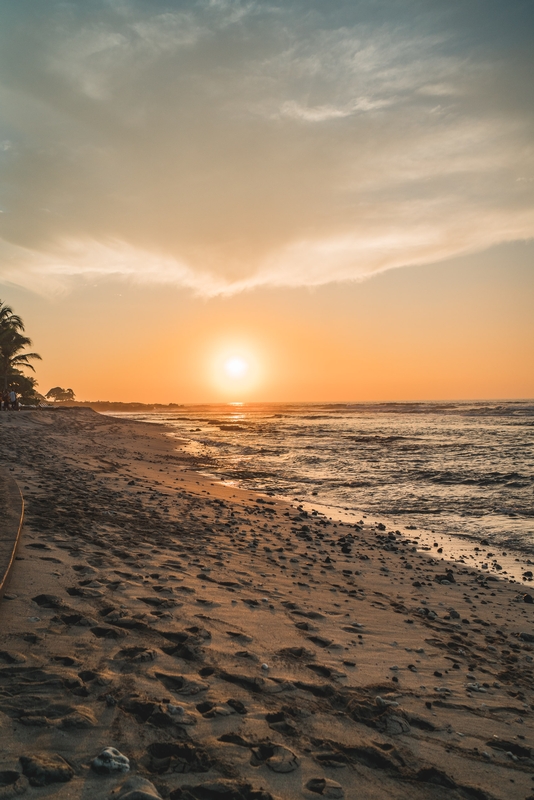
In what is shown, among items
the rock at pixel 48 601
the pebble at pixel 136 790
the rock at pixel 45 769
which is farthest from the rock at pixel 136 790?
the rock at pixel 48 601

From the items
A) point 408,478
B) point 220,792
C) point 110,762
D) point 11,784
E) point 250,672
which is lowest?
point 408,478

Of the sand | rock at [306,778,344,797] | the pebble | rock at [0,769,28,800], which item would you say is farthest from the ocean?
rock at [0,769,28,800]

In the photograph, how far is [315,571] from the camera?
317 inches

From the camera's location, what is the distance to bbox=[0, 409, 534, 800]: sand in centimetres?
297

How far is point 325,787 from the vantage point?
295 centimetres

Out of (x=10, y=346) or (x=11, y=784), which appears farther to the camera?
(x=10, y=346)

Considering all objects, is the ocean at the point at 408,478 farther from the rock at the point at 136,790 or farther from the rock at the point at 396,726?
the rock at the point at 136,790

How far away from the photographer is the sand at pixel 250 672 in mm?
2967

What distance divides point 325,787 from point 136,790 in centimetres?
126

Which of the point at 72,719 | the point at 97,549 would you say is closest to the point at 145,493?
the point at 97,549

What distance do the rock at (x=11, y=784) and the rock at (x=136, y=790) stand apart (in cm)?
51

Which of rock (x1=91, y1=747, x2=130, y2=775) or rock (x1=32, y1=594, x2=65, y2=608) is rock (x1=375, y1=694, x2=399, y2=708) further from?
rock (x1=32, y1=594, x2=65, y2=608)

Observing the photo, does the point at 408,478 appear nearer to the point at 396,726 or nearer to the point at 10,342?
the point at 396,726

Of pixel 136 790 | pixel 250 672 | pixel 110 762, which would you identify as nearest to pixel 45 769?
pixel 110 762
